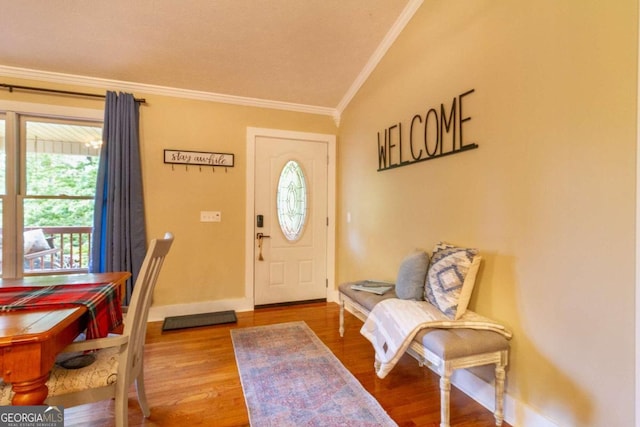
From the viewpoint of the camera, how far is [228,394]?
1925 millimetres

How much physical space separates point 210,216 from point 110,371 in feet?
7.12

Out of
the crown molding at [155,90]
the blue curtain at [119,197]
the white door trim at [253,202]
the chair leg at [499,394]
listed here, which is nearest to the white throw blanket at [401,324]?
the chair leg at [499,394]

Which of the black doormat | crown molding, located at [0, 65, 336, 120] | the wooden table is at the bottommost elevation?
the black doormat

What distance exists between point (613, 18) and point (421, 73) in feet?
4.14

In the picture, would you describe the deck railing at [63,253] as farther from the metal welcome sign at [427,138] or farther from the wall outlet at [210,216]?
the metal welcome sign at [427,138]

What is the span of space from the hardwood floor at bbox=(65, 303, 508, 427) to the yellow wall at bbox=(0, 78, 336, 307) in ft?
1.94

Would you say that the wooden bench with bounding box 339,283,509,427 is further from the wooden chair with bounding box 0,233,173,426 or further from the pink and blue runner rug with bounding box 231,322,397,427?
the wooden chair with bounding box 0,233,173,426

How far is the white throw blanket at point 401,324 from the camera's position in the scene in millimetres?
1689

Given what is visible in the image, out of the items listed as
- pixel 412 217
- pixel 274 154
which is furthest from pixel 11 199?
pixel 412 217

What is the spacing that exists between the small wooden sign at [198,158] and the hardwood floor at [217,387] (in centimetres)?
171

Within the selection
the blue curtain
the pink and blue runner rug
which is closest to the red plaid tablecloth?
the pink and blue runner rug

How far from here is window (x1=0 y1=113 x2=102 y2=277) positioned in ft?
9.10

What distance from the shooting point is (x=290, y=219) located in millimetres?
3732

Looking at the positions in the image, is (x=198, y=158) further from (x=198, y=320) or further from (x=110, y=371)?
(x=110, y=371)
